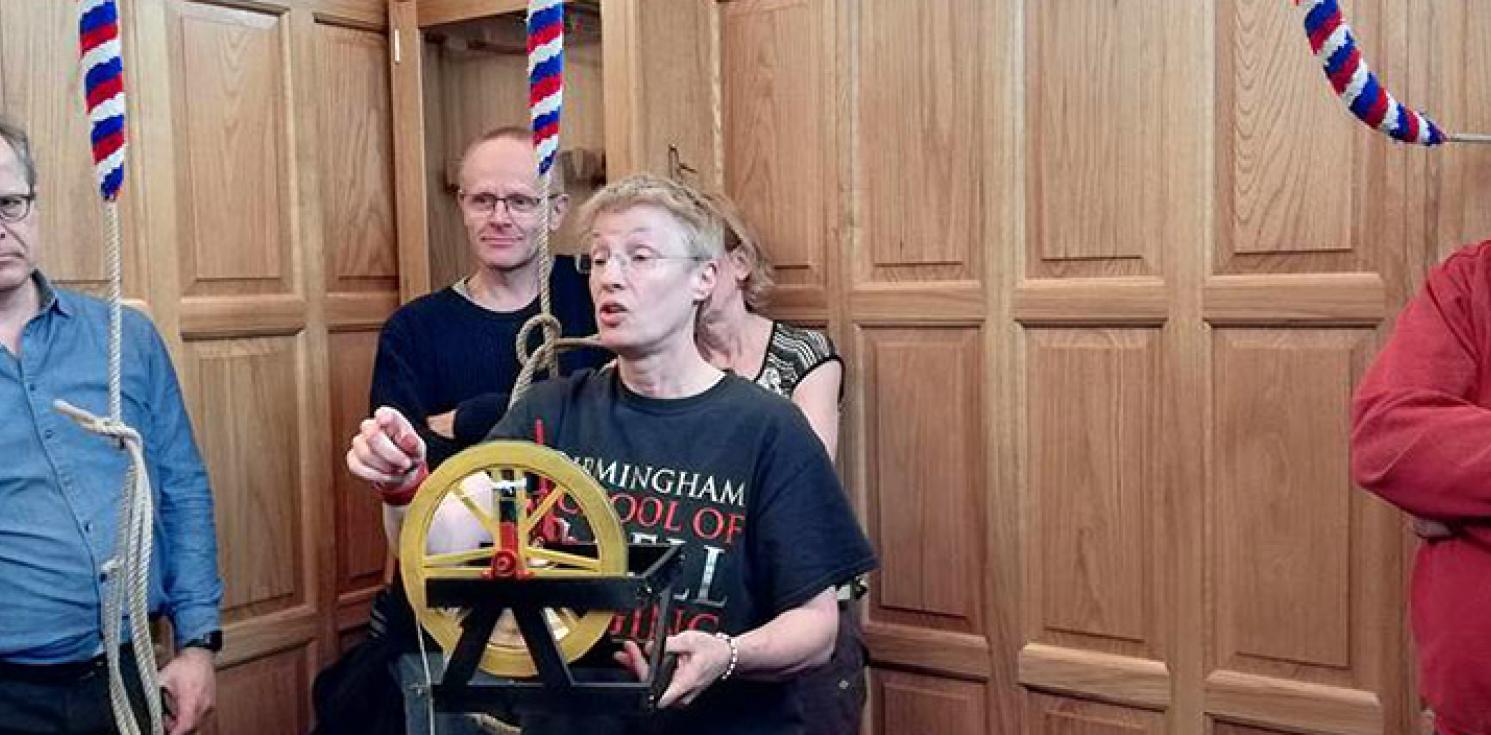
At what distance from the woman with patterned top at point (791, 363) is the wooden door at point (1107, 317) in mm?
169

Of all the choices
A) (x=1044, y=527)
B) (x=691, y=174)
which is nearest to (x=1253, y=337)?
(x=1044, y=527)

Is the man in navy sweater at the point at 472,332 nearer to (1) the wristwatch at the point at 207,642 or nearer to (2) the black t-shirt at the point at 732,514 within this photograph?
(1) the wristwatch at the point at 207,642

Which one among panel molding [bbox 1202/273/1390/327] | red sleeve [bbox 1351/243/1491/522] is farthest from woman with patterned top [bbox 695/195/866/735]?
red sleeve [bbox 1351/243/1491/522]

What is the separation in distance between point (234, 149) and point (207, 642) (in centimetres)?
87

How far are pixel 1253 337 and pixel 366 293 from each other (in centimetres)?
159

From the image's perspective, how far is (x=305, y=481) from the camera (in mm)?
2600

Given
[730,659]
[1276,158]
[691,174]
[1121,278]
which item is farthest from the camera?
[691,174]

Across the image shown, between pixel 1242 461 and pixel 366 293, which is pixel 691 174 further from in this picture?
pixel 1242 461

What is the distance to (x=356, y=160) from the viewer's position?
8.82 ft

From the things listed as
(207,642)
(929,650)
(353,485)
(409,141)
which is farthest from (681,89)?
(207,642)

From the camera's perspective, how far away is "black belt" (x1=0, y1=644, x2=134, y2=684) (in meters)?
1.86

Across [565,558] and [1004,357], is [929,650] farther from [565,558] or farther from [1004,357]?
[565,558]

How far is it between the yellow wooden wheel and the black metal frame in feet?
0.05

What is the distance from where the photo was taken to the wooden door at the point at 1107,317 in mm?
2000
